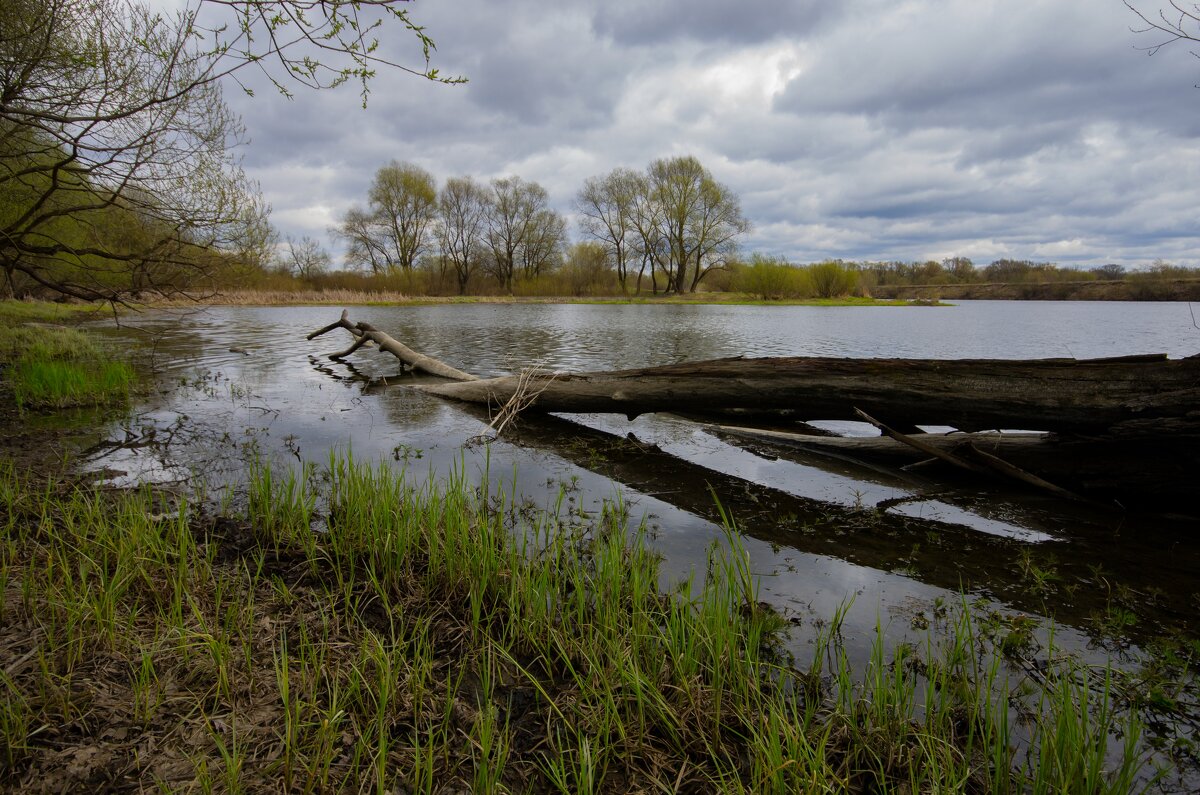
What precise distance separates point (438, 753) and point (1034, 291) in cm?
9124

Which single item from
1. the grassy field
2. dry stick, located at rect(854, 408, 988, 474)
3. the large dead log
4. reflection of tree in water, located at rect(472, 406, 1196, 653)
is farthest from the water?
the grassy field

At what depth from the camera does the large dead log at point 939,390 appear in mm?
4578

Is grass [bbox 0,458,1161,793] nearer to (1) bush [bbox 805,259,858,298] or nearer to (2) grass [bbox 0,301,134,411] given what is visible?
(2) grass [bbox 0,301,134,411]

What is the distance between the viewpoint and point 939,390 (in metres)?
5.47

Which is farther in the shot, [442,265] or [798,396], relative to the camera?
[442,265]

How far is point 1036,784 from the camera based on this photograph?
1.79 meters

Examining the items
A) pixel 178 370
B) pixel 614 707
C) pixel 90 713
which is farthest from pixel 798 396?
pixel 178 370

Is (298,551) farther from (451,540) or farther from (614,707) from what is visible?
(614,707)

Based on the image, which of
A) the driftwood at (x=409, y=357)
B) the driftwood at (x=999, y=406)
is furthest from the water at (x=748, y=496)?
the driftwood at (x=409, y=357)

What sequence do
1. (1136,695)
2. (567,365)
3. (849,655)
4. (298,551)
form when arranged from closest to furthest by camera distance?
(1136,695)
(849,655)
(298,551)
(567,365)

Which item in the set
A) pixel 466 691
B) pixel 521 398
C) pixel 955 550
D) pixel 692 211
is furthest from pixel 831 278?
pixel 466 691

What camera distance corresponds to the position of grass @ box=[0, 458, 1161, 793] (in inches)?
73.8

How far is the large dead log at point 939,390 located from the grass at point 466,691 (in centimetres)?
282

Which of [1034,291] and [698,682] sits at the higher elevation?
[1034,291]
